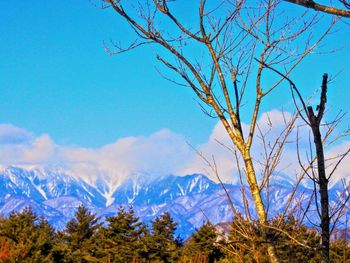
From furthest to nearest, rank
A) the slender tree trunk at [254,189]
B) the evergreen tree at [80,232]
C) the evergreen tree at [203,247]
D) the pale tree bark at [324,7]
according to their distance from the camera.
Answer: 1. the evergreen tree at [80,232]
2. the slender tree trunk at [254,189]
3. the evergreen tree at [203,247]
4. the pale tree bark at [324,7]

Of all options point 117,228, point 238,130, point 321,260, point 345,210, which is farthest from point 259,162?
point 117,228

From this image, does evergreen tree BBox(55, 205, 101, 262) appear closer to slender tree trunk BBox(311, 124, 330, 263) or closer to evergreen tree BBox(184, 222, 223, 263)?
evergreen tree BBox(184, 222, 223, 263)

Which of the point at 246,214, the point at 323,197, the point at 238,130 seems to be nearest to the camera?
the point at 323,197

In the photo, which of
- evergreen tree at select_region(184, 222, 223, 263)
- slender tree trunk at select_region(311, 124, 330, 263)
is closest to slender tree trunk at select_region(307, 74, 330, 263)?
slender tree trunk at select_region(311, 124, 330, 263)

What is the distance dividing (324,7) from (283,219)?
1.40 m

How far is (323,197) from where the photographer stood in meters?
2.13

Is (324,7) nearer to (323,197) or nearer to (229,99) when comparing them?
(323,197)

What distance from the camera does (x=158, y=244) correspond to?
40.0 ft

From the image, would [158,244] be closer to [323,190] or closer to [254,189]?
[254,189]

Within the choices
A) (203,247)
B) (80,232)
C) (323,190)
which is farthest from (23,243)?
(80,232)

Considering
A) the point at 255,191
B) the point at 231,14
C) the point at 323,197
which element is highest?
the point at 231,14

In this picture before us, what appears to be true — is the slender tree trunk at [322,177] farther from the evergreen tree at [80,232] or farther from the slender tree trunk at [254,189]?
the evergreen tree at [80,232]

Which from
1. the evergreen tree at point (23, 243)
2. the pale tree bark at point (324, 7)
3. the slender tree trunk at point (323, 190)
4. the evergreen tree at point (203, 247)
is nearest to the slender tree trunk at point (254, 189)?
the evergreen tree at point (203, 247)

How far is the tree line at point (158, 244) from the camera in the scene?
8.50ft
